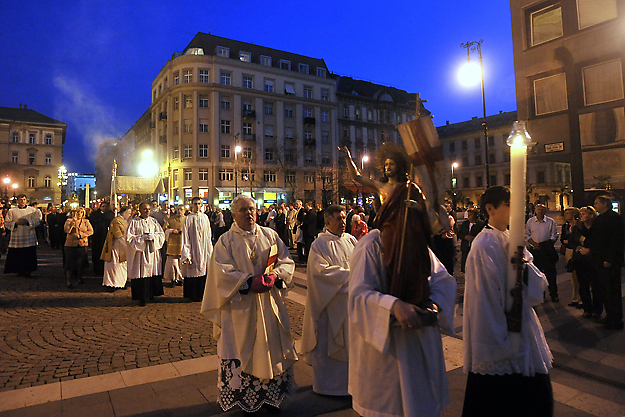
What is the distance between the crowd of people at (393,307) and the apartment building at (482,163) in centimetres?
5338

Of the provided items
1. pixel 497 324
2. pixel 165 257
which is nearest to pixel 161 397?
pixel 497 324

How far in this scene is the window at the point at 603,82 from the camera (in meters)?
13.7

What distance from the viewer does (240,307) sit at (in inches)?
132

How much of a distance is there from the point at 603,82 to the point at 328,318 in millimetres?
16102

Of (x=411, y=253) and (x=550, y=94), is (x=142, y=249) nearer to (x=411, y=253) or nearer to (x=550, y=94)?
(x=411, y=253)

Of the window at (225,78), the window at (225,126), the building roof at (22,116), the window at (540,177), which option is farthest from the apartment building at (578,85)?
the building roof at (22,116)

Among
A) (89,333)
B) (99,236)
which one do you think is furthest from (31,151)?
(89,333)

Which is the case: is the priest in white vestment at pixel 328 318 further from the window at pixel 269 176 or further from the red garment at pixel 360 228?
the window at pixel 269 176

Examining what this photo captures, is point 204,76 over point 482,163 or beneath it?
over

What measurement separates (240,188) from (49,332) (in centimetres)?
3898

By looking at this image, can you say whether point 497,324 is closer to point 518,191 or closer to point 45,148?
point 518,191

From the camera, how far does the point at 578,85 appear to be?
14.5 meters

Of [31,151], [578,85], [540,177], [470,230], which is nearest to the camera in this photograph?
[470,230]

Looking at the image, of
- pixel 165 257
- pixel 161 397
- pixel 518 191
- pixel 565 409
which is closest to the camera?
pixel 518 191
